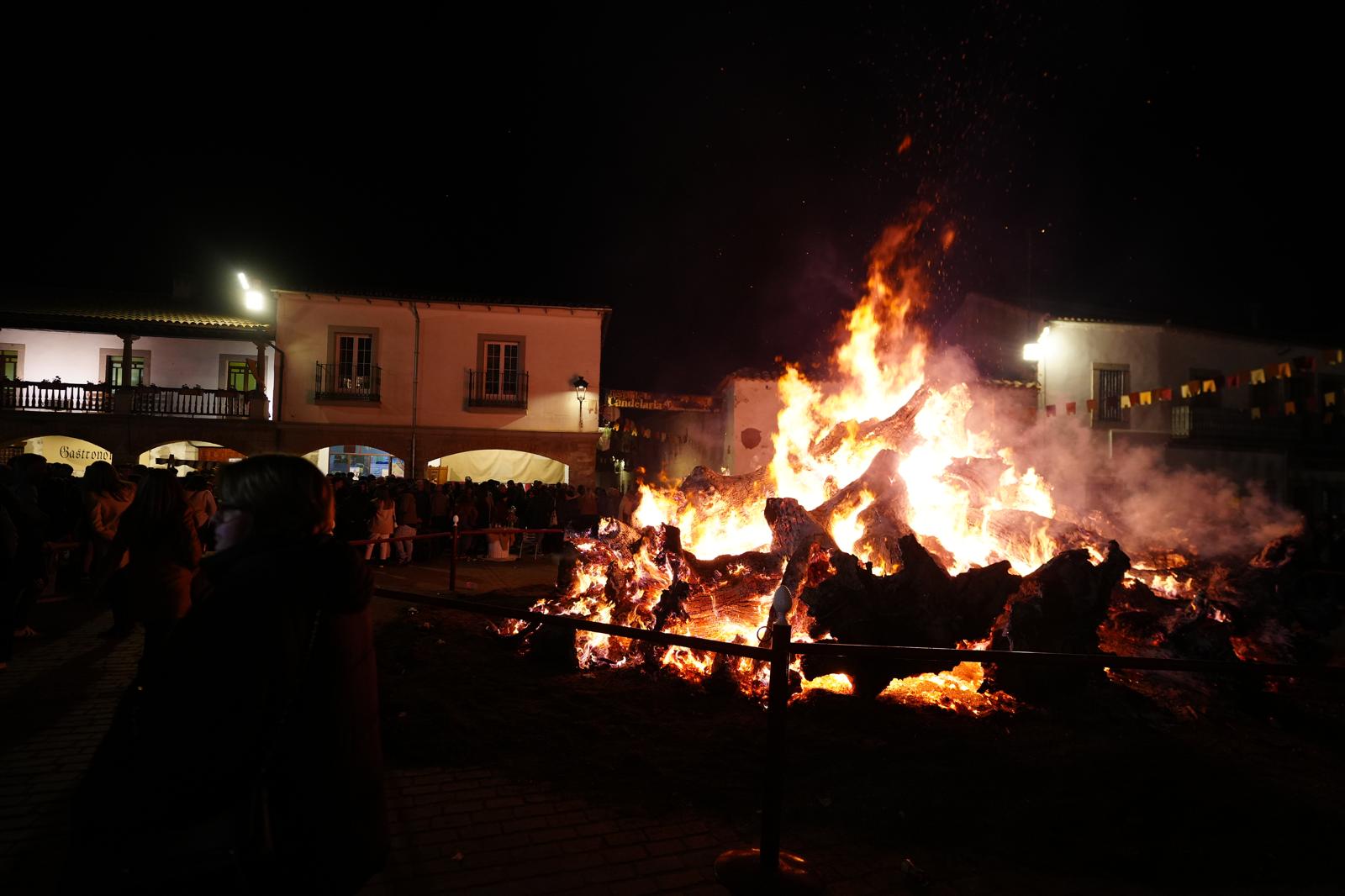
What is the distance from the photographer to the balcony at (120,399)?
20688 mm

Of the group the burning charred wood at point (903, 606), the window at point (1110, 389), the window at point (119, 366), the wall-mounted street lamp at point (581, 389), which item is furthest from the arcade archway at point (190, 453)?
the window at point (1110, 389)

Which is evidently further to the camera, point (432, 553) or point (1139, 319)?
point (1139, 319)

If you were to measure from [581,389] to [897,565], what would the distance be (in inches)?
630

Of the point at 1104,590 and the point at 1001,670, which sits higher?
the point at 1104,590

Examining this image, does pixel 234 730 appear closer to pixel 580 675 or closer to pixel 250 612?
pixel 250 612

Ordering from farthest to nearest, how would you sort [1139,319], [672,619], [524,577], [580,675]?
[1139,319]
[524,577]
[672,619]
[580,675]

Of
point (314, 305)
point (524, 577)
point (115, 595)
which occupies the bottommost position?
point (524, 577)

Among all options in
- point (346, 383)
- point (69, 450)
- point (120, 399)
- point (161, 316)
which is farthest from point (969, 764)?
point (69, 450)

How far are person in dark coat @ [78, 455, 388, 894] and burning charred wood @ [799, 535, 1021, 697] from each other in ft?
16.3

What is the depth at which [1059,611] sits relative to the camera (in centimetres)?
667

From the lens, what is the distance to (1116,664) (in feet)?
10.8

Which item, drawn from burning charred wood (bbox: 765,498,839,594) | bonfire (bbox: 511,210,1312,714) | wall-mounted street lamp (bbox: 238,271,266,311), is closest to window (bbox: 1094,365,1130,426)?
bonfire (bbox: 511,210,1312,714)

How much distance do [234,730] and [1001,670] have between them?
6.36 metres

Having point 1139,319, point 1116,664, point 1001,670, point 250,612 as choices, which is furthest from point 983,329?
point 250,612
